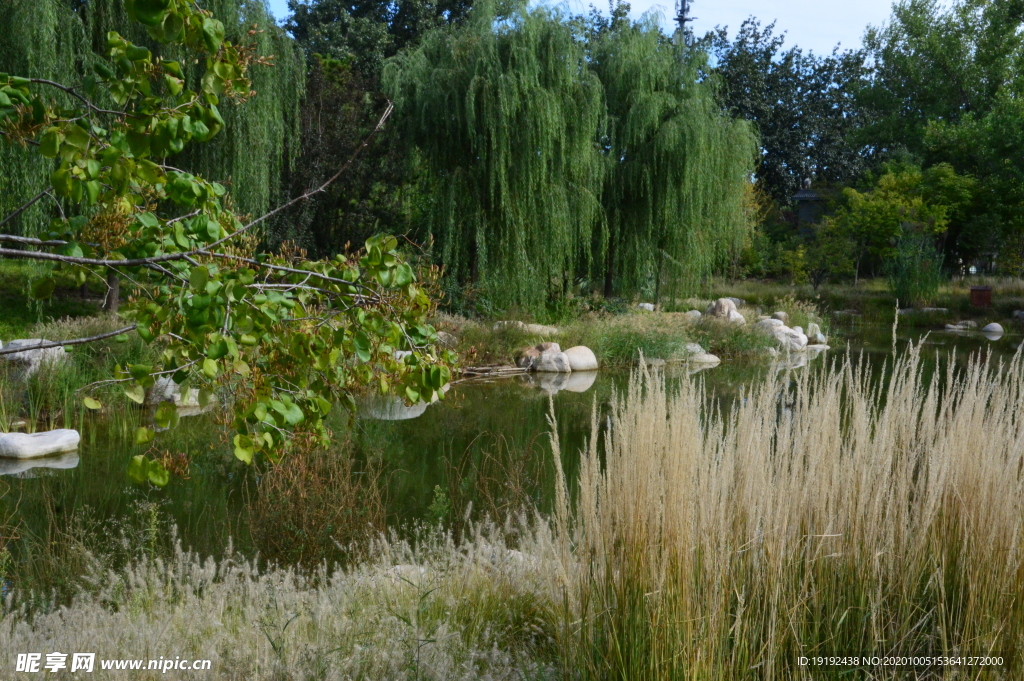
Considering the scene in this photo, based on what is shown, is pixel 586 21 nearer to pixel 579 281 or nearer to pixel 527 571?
pixel 579 281

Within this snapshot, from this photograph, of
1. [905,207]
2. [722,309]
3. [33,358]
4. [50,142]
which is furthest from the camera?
[905,207]

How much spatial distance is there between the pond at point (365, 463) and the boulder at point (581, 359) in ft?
9.68

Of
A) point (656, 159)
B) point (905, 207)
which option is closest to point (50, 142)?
point (656, 159)

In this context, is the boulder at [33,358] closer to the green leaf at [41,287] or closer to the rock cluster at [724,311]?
the green leaf at [41,287]

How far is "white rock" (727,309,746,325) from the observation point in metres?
17.7

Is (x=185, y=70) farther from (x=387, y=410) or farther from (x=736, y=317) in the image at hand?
(x=736, y=317)

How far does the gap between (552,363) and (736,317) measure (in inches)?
266

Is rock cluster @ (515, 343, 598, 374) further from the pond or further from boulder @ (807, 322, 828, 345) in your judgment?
boulder @ (807, 322, 828, 345)

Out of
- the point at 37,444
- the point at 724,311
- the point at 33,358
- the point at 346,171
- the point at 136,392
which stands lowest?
the point at 37,444

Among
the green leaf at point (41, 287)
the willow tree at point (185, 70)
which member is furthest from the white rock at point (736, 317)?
the green leaf at point (41, 287)

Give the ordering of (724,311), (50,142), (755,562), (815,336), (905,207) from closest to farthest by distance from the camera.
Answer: (50,142), (755,562), (724,311), (815,336), (905,207)

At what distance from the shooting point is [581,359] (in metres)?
14.3

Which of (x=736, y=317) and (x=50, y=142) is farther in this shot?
(x=736, y=317)

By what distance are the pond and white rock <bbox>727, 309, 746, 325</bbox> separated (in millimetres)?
6728
